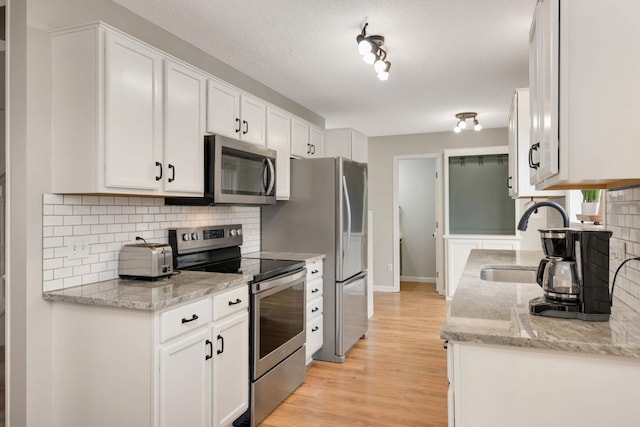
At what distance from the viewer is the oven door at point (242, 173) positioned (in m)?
2.74

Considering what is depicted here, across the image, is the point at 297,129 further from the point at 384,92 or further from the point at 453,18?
the point at 453,18

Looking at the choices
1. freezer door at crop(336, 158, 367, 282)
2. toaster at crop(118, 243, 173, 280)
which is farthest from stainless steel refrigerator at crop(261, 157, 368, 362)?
toaster at crop(118, 243, 173, 280)

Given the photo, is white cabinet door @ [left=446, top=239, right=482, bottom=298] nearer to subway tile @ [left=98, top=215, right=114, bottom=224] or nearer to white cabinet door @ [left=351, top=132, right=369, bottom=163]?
white cabinet door @ [left=351, top=132, right=369, bottom=163]

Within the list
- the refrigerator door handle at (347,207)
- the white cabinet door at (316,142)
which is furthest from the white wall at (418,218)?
the refrigerator door handle at (347,207)

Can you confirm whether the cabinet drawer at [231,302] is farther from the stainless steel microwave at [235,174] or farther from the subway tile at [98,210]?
the subway tile at [98,210]

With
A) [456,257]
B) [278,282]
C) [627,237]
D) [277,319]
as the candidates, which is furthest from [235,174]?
[456,257]

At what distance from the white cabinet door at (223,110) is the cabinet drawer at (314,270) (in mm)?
1133

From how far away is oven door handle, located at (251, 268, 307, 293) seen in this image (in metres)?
2.60

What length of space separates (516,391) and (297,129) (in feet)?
9.98

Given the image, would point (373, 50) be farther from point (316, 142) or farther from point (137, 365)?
point (137, 365)

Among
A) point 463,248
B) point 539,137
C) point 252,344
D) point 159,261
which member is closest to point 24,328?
point 159,261

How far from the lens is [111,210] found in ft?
7.84

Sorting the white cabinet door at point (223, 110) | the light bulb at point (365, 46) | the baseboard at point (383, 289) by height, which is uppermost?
the light bulb at point (365, 46)

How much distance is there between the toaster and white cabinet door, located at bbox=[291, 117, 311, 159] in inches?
71.5
